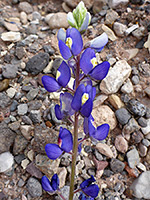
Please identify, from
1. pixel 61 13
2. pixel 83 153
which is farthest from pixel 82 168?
pixel 61 13

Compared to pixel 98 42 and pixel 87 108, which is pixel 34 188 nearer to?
pixel 87 108

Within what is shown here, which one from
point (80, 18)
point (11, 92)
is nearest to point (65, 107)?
point (80, 18)

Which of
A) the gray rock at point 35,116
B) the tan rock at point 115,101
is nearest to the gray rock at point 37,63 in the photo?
the gray rock at point 35,116

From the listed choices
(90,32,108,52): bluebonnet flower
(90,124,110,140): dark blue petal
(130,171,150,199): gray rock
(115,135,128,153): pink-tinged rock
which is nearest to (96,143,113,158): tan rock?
(115,135,128,153): pink-tinged rock

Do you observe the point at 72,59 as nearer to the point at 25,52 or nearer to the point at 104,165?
the point at 104,165

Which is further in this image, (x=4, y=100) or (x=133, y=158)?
(x=4, y=100)

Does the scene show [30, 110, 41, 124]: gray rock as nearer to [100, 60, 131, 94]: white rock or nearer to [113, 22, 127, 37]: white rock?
[100, 60, 131, 94]: white rock
